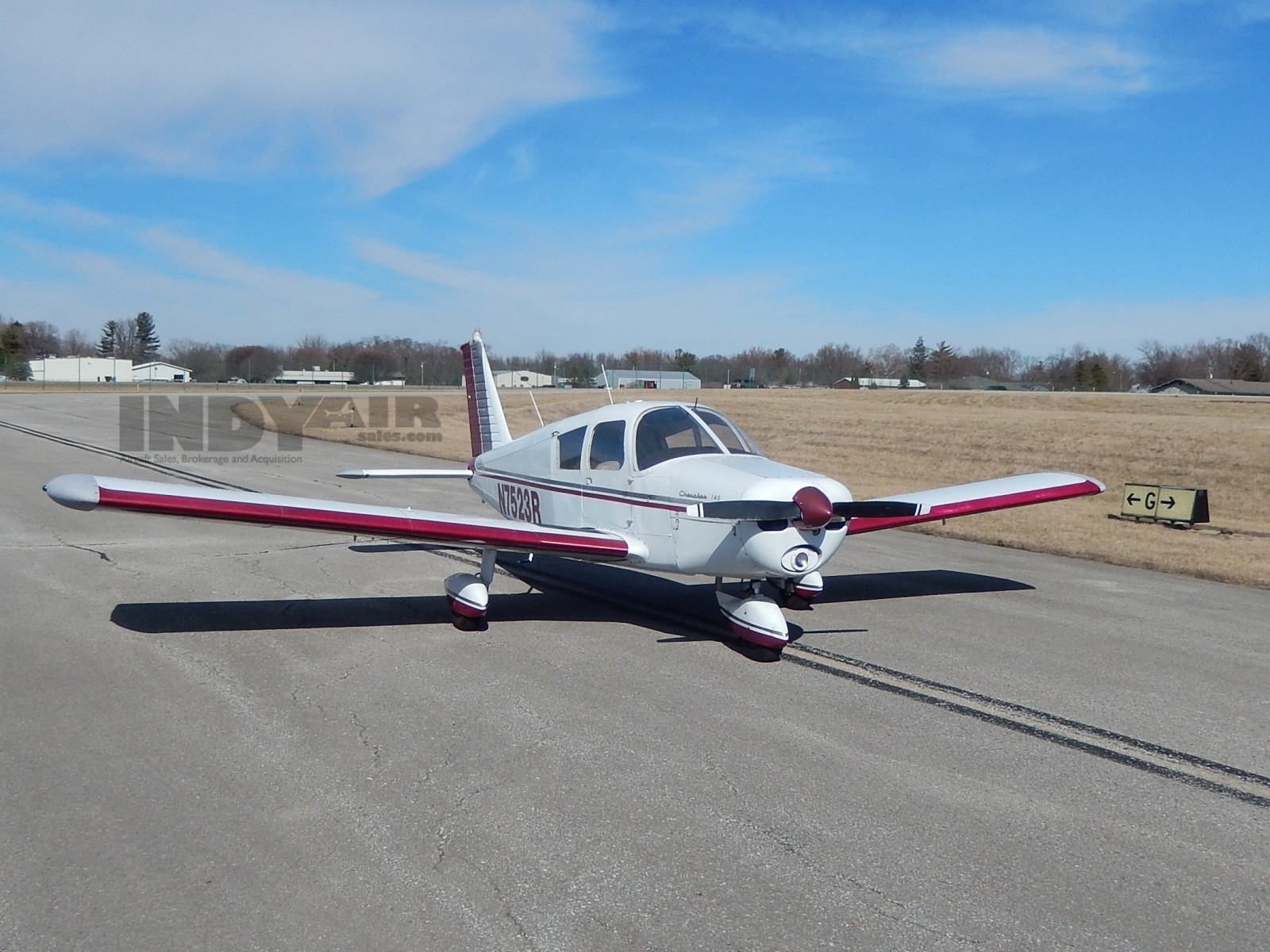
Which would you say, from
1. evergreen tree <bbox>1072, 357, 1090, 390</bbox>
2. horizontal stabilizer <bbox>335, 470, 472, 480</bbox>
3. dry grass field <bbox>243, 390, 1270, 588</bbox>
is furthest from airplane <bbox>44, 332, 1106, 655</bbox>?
evergreen tree <bbox>1072, 357, 1090, 390</bbox>

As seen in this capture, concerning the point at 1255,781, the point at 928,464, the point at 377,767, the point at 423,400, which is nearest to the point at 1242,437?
the point at 928,464

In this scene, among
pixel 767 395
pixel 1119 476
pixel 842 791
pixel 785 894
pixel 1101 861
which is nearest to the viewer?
pixel 785 894

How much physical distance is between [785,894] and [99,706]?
4619mm

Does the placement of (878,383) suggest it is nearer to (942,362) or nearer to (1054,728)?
(942,362)

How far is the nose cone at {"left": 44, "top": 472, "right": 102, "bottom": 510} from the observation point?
6.53 metres

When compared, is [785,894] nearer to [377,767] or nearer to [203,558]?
[377,767]

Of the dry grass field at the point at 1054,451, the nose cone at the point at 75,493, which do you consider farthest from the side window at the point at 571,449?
the dry grass field at the point at 1054,451

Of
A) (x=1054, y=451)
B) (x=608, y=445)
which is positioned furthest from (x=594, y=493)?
(x=1054, y=451)

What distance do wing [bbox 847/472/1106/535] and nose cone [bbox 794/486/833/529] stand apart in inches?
96.1

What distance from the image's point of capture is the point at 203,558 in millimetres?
11125

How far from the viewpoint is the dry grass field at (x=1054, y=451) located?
13852 millimetres

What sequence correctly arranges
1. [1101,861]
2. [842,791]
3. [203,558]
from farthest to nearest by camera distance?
1. [203,558]
2. [842,791]
3. [1101,861]

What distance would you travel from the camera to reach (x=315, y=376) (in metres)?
98.2

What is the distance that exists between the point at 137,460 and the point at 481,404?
1460cm
